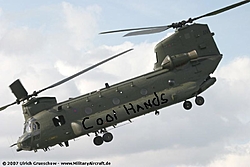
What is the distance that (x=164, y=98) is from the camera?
37.4m

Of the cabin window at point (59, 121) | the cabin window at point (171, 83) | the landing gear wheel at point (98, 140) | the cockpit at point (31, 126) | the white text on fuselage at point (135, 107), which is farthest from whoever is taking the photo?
the landing gear wheel at point (98, 140)

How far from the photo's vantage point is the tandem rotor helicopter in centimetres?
→ 3738

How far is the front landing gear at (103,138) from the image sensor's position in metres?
38.0

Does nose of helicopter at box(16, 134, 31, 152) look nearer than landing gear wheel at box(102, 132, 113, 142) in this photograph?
No

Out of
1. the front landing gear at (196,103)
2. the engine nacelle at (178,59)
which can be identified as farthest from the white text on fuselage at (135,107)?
the engine nacelle at (178,59)

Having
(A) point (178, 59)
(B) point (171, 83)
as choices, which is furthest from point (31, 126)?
(A) point (178, 59)

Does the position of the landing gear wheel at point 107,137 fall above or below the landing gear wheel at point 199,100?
above

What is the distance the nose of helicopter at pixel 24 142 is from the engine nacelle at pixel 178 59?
11851 millimetres

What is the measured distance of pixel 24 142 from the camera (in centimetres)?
3831

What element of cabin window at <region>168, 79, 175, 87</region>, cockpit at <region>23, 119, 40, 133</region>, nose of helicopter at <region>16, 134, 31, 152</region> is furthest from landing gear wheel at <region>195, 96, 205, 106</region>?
nose of helicopter at <region>16, 134, 31, 152</region>

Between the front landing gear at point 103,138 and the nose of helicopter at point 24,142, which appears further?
the nose of helicopter at point 24,142

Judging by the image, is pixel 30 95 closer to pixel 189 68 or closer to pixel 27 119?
pixel 27 119

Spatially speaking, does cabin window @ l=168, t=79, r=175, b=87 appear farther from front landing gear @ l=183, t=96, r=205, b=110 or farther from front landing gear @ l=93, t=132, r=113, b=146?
front landing gear @ l=93, t=132, r=113, b=146

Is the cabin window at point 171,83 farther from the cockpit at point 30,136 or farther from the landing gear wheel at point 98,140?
the cockpit at point 30,136
